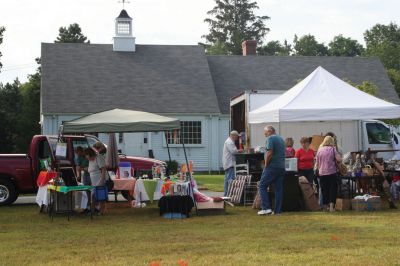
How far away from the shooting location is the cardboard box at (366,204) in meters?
14.7

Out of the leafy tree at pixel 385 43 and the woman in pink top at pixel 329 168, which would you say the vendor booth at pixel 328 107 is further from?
the leafy tree at pixel 385 43

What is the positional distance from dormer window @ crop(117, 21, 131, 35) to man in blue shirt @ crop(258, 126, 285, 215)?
24813 millimetres

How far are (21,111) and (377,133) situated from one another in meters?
28.3

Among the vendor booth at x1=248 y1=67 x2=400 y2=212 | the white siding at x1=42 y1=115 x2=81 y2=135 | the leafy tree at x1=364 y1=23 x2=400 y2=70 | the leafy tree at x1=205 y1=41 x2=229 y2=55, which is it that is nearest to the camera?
the vendor booth at x1=248 y1=67 x2=400 y2=212

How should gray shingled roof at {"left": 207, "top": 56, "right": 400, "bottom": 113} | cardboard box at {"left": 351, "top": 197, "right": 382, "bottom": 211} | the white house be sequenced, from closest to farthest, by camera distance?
1. cardboard box at {"left": 351, "top": 197, "right": 382, "bottom": 211}
2. the white house
3. gray shingled roof at {"left": 207, "top": 56, "right": 400, "bottom": 113}

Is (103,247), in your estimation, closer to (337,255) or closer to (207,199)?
(337,255)

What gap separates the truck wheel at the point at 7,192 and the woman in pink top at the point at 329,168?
7864mm

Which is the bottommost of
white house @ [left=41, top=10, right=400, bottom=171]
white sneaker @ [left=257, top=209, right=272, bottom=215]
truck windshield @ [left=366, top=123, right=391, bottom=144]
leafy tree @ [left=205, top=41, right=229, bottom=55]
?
white sneaker @ [left=257, top=209, right=272, bottom=215]

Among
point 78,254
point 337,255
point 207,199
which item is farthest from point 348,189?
point 78,254

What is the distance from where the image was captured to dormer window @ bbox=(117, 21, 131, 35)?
37.8 metres

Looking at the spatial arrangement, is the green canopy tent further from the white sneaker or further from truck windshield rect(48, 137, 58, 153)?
the white sneaker

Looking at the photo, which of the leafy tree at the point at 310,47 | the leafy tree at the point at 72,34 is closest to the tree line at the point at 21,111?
the leafy tree at the point at 72,34

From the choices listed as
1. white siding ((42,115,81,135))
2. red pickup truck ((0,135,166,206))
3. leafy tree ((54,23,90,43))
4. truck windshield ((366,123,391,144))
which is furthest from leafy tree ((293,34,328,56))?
red pickup truck ((0,135,166,206))

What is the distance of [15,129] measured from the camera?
4053cm
